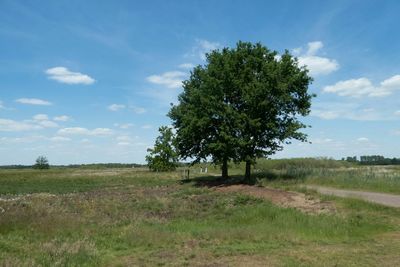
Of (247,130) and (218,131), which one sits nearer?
(247,130)

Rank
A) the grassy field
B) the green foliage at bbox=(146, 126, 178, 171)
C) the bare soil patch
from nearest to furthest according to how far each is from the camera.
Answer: the grassy field < the bare soil patch < the green foliage at bbox=(146, 126, 178, 171)

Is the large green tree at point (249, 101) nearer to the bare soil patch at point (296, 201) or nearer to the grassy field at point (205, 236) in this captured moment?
the bare soil patch at point (296, 201)

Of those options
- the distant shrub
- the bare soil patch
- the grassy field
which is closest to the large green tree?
the bare soil patch

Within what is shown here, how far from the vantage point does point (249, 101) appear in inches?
1389

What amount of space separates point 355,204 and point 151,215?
9525 millimetres

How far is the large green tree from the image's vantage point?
3572 centimetres

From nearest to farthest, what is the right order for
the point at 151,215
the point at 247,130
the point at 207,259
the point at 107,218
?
the point at 207,259, the point at 107,218, the point at 151,215, the point at 247,130

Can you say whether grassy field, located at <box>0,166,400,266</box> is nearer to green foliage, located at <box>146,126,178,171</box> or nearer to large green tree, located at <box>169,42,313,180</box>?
large green tree, located at <box>169,42,313,180</box>

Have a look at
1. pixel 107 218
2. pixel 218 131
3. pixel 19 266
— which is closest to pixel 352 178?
pixel 218 131

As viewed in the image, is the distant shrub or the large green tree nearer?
the large green tree

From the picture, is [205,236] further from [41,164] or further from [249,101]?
[41,164]

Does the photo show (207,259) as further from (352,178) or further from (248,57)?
(248,57)

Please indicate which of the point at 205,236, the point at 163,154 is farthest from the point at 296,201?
the point at 163,154

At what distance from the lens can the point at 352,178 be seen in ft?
111
